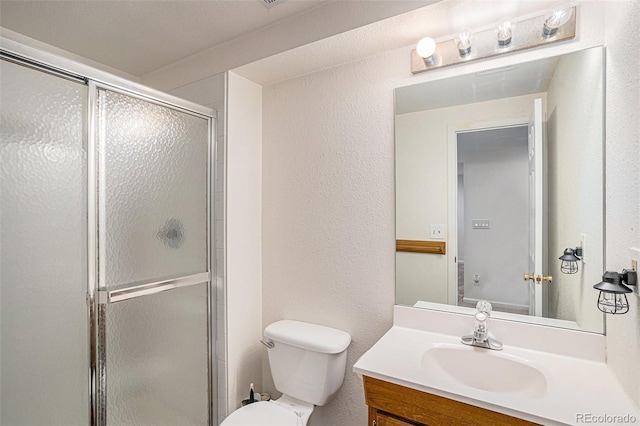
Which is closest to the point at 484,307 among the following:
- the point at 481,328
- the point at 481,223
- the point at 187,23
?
the point at 481,328

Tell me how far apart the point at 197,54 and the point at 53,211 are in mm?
1254

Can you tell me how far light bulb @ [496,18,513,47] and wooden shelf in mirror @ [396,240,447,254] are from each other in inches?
36.4

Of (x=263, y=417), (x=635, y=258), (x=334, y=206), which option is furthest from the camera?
(x=334, y=206)

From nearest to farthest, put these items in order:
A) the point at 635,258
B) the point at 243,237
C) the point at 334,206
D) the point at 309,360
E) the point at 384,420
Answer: the point at 635,258 < the point at 384,420 < the point at 309,360 < the point at 334,206 < the point at 243,237

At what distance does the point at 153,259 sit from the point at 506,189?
5.51 feet

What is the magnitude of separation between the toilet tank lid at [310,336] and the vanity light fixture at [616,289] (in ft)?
3.52

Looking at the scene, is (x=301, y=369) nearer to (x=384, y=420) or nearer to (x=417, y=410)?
(x=384, y=420)

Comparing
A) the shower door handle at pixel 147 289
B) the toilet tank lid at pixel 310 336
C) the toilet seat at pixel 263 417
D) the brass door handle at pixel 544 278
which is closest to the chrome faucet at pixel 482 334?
the brass door handle at pixel 544 278

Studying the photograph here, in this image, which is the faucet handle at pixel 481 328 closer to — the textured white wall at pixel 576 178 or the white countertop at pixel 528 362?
the white countertop at pixel 528 362

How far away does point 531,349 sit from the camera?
1340 mm

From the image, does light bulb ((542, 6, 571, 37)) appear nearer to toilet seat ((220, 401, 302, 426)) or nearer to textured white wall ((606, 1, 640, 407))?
textured white wall ((606, 1, 640, 407))

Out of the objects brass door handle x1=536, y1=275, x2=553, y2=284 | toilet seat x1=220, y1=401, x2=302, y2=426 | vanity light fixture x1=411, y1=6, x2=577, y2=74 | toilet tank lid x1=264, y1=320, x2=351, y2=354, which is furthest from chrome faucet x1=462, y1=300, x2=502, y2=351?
vanity light fixture x1=411, y1=6, x2=577, y2=74

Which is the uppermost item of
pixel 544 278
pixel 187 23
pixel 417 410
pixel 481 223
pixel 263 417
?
pixel 187 23

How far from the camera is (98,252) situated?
1358 mm
